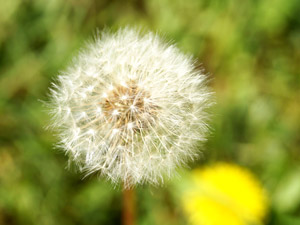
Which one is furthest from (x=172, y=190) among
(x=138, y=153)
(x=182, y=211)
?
(x=138, y=153)

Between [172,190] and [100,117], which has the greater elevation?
[172,190]

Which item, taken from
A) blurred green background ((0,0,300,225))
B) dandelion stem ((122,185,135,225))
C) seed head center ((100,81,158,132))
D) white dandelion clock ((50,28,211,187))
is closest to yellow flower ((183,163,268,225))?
blurred green background ((0,0,300,225))

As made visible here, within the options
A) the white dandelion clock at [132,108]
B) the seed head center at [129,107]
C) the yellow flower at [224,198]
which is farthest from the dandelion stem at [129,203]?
the yellow flower at [224,198]

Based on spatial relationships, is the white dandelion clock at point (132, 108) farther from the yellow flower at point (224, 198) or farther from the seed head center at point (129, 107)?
the yellow flower at point (224, 198)

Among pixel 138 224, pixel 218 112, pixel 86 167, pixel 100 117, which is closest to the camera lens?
pixel 86 167

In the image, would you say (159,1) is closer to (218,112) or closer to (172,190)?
(218,112)

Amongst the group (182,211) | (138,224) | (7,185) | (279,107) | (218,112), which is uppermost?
(279,107)
